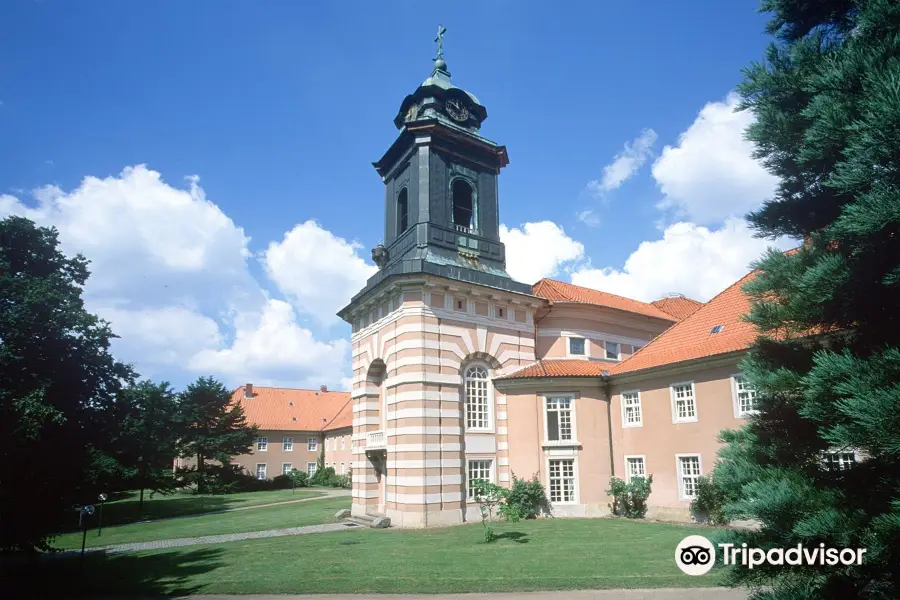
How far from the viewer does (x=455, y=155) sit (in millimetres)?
27531

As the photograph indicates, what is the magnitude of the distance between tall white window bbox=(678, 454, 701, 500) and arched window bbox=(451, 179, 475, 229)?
13849mm

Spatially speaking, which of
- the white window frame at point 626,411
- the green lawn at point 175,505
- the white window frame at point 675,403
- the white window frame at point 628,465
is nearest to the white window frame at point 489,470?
the white window frame at point 628,465

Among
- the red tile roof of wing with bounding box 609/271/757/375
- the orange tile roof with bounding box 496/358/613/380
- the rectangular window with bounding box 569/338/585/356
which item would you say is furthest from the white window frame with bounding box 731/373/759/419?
the rectangular window with bounding box 569/338/585/356

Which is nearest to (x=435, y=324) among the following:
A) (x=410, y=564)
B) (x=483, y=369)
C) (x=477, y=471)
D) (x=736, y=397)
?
(x=483, y=369)

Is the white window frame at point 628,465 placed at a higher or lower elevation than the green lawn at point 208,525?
higher

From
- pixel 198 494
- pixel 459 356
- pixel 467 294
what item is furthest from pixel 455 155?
pixel 198 494

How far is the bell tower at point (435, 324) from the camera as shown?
23.3m

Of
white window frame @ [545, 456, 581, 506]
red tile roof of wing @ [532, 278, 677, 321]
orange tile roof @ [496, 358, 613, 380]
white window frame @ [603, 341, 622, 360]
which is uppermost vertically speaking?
red tile roof of wing @ [532, 278, 677, 321]

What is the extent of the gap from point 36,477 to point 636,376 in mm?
21791

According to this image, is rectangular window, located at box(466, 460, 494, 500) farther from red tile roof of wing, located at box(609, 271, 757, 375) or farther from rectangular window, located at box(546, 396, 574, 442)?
red tile roof of wing, located at box(609, 271, 757, 375)

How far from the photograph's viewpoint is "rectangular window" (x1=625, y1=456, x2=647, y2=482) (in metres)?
23.9

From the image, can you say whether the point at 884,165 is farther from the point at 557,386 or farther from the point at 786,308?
the point at 557,386

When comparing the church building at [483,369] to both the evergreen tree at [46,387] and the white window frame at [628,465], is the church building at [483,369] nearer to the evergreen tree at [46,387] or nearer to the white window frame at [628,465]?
the white window frame at [628,465]

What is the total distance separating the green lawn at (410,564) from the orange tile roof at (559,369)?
638cm
